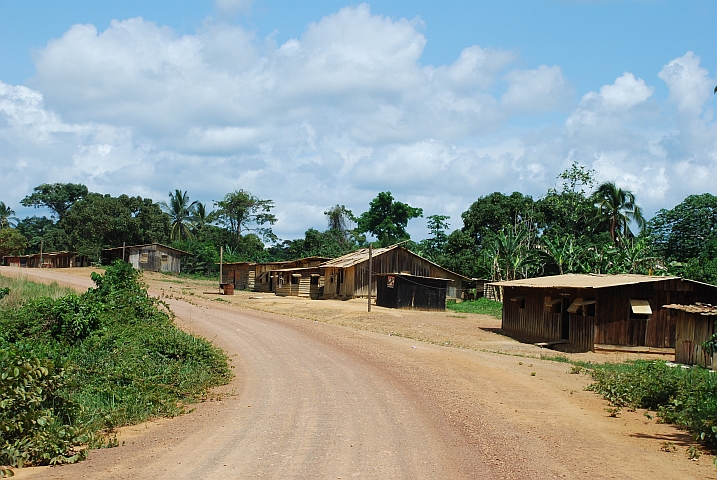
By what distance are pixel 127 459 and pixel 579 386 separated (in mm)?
10074

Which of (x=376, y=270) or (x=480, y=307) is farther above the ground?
(x=376, y=270)

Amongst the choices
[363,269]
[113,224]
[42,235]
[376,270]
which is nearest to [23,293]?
[363,269]

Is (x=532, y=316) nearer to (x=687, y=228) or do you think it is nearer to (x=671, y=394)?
(x=671, y=394)

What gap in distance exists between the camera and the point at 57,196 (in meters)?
90.6

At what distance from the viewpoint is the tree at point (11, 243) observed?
2820 inches

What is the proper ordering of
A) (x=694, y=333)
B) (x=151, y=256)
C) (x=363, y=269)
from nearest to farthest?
(x=694, y=333) < (x=363, y=269) < (x=151, y=256)

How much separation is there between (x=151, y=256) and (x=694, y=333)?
1981 inches

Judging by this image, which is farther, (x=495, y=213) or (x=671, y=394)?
(x=495, y=213)

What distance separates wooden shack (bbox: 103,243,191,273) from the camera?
59.3 meters

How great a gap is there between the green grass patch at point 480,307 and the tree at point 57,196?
63541 millimetres

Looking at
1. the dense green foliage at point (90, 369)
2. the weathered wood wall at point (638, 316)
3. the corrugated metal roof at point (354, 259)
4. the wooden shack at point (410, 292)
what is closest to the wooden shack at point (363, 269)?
the corrugated metal roof at point (354, 259)

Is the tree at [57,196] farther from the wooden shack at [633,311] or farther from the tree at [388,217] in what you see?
the wooden shack at [633,311]

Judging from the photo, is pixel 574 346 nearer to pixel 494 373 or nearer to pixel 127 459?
pixel 494 373

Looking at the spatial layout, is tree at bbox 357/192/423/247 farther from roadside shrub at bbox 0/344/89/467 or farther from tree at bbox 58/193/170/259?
roadside shrub at bbox 0/344/89/467
